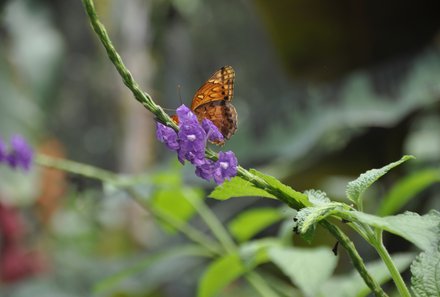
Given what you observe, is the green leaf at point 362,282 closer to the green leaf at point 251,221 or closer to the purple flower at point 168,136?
the green leaf at point 251,221

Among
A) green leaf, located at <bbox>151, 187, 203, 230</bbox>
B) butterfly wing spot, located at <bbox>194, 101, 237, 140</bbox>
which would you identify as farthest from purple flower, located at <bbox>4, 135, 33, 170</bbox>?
butterfly wing spot, located at <bbox>194, 101, 237, 140</bbox>

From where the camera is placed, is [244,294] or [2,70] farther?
[2,70]

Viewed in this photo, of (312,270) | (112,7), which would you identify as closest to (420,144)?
(312,270)

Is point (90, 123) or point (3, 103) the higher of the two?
point (90, 123)

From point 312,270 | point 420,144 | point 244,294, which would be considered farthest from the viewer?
point 244,294

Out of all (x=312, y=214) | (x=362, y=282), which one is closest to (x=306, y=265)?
(x=362, y=282)

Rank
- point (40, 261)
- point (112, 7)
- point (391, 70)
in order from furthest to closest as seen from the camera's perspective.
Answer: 1. point (112, 7)
2. point (40, 261)
3. point (391, 70)

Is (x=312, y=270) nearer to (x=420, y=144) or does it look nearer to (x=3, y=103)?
(x=420, y=144)
